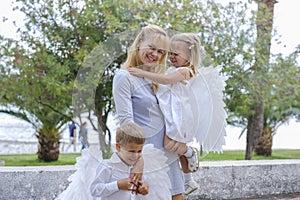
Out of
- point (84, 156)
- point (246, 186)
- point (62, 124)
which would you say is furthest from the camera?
point (62, 124)

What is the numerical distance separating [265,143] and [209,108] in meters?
12.8

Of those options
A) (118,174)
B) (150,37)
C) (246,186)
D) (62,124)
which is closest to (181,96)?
(150,37)

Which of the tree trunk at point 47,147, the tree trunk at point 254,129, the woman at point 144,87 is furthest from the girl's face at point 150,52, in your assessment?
the tree trunk at point 47,147

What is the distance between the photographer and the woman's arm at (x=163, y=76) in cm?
236

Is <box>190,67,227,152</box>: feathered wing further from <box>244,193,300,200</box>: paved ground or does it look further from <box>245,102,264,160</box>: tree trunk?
<box>245,102,264,160</box>: tree trunk

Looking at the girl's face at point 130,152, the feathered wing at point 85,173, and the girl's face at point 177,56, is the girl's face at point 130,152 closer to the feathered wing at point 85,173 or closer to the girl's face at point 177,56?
the feathered wing at point 85,173

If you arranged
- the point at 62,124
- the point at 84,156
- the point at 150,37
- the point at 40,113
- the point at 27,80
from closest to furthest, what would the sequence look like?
1. the point at 150,37
2. the point at 84,156
3. the point at 27,80
4. the point at 40,113
5. the point at 62,124

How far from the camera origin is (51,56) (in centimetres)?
772

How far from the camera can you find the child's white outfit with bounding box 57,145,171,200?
2404 millimetres

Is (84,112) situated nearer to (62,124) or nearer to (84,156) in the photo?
(84,156)

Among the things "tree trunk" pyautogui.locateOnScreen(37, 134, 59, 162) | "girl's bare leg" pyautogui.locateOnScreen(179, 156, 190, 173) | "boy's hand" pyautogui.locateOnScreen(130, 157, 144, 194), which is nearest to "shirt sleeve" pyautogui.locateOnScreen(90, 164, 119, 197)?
"boy's hand" pyautogui.locateOnScreen(130, 157, 144, 194)

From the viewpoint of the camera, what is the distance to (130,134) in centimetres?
231

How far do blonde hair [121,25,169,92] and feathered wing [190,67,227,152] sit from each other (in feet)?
0.72

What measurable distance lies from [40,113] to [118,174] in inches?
360
